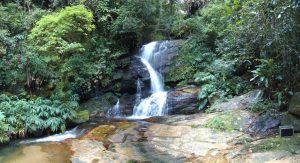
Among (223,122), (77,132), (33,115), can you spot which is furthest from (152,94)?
(223,122)

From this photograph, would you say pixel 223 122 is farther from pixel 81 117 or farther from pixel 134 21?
pixel 134 21

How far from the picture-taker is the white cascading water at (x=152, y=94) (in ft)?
40.2

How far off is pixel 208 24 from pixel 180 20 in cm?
216

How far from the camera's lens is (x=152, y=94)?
44.3 ft

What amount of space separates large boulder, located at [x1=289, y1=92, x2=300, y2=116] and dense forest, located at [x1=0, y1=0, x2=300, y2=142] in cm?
64

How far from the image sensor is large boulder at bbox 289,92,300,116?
24.0ft

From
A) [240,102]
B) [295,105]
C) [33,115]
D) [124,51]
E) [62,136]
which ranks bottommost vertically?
[62,136]

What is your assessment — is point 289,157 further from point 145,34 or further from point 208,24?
point 145,34

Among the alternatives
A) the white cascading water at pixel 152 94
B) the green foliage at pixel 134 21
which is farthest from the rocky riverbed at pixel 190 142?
the green foliage at pixel 134 21

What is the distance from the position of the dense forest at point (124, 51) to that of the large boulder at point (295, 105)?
0.64 m

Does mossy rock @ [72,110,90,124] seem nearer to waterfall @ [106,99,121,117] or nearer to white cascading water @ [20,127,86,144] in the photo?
white cascading water @ [20,127,86,144]

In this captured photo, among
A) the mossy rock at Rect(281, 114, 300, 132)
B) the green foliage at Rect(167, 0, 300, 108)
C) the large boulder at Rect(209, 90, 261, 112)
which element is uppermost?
the green foliage at Rect(167, 0, 300, 108)

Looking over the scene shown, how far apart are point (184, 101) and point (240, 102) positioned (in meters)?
2.52

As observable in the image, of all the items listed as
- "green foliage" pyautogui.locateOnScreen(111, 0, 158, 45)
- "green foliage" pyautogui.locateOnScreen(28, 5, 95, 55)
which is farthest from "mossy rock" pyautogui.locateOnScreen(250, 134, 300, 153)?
"green foliage" pyautogui.locateOnScreen(111, 0, 158, 45)
